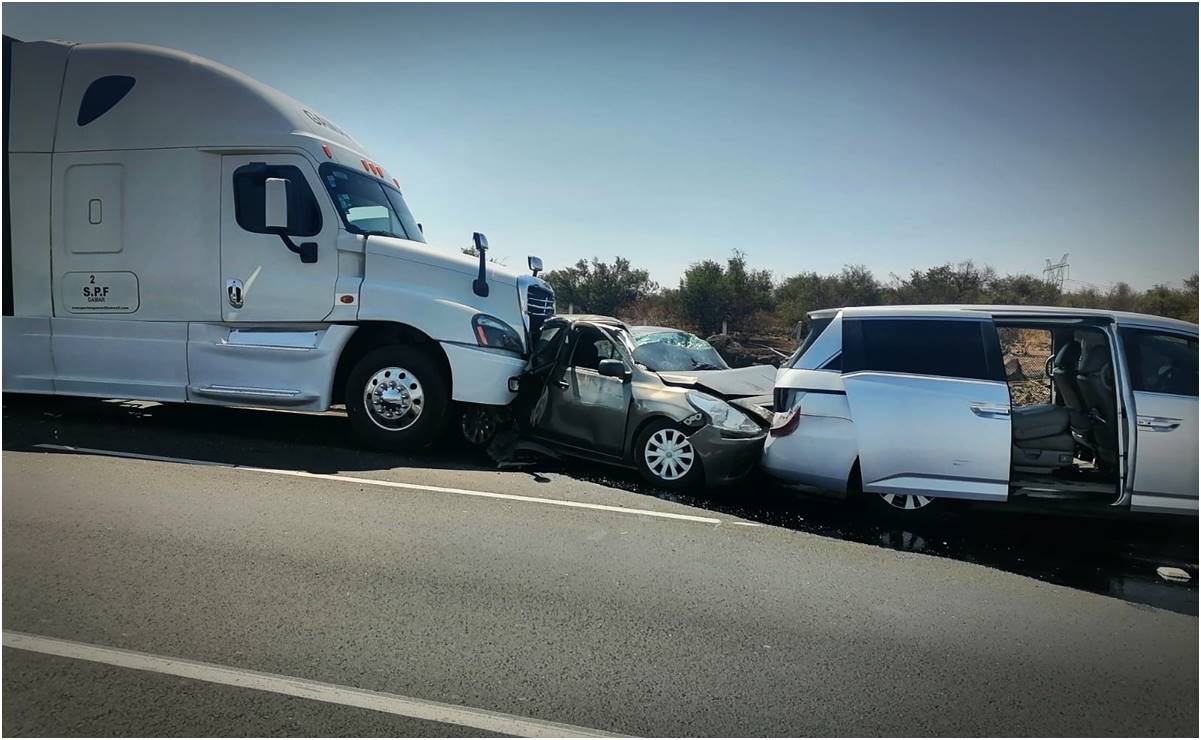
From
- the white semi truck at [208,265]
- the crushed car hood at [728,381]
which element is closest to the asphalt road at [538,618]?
the crushed car hood at [728,381]

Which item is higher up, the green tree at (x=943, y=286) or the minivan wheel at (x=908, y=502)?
the green tree at (x=943, y=286)

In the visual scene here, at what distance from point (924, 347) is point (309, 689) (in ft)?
16.9

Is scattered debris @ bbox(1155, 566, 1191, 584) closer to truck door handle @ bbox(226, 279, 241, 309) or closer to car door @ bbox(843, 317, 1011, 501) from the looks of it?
car door @ bbox(843, 317, 1011, 501)

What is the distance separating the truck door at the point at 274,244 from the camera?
25.0 feet

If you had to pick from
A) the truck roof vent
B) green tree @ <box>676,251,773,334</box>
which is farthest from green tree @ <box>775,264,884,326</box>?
the truck roof vent

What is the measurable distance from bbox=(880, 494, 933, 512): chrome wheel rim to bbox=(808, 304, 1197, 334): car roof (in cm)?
155

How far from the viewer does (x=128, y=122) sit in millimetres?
7699

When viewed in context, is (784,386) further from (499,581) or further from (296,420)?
(296,420)

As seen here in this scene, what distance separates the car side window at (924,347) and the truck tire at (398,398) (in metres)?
4.17

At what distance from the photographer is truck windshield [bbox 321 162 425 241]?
305 inches

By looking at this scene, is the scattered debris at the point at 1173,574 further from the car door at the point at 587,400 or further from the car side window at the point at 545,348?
the car side window at the point at 545,348

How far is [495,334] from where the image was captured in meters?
7.78

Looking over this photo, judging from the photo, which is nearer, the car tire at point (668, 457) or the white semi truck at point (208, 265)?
the car tire at point (668, 457)

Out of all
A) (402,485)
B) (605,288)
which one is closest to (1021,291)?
(605,288)
